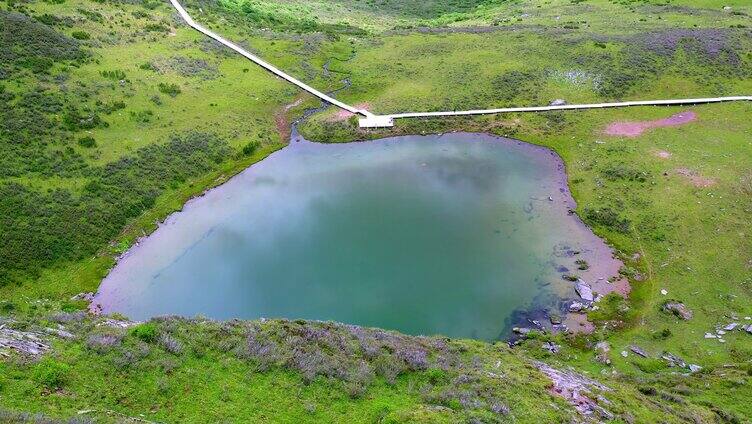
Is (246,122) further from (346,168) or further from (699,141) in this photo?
(699,141)

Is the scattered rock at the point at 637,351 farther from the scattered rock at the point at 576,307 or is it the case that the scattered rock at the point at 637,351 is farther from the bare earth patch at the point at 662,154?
the bare earth patch at the point at 662,154

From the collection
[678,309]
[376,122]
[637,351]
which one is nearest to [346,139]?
[376,122]

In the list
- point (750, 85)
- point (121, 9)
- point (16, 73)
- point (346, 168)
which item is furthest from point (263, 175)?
point (750, 85)

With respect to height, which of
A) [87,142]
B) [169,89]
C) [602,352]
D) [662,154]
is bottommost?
[602,352]

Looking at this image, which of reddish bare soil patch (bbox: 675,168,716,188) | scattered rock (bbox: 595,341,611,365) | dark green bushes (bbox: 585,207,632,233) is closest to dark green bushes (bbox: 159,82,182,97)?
dark green bushes (bbox: 585,207,632,233)

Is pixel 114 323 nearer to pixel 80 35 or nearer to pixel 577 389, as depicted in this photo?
pixel 577 389

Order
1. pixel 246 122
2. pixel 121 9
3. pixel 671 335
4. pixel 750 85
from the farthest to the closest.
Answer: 1. pixel 121 9
2. pixel 750 85
3. pixel 246 122
4. pixel 671 335
